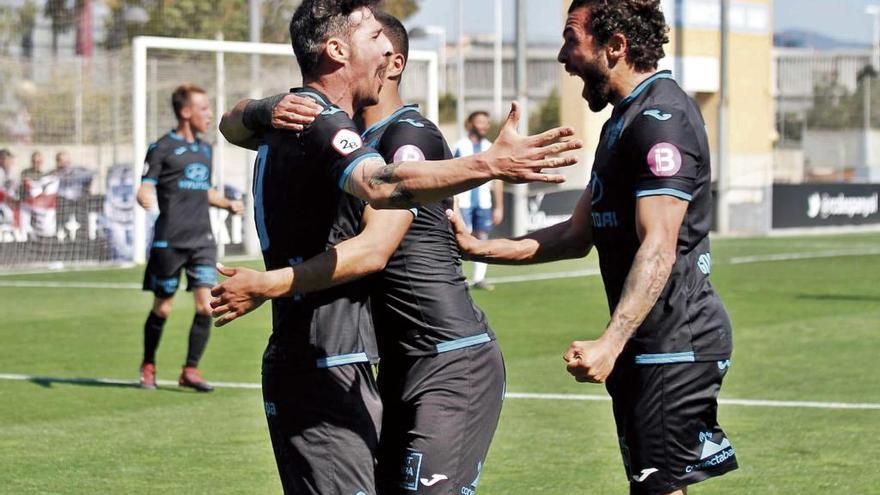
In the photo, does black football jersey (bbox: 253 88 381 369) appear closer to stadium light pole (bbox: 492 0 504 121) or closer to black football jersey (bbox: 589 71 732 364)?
black football jersey (bbox: 589 71 732 364)

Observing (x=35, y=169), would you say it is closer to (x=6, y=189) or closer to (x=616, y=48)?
(x=6, y=189)

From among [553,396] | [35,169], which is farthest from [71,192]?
[553,396]

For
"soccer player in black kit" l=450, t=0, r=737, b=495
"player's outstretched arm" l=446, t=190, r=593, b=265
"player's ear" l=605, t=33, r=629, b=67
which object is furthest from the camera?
"player's outstretched arm" l=446, t=190, r=593, b=265

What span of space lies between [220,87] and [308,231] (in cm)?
2098

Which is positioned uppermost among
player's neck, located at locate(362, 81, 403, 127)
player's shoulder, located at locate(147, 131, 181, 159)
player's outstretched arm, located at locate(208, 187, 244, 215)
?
player's shoulder, located at locate(147, 131, 181, 159)

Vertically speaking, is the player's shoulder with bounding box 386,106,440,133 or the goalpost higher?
the goalpost

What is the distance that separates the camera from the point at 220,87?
82.5 ft

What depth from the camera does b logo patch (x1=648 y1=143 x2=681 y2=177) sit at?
4910 mm

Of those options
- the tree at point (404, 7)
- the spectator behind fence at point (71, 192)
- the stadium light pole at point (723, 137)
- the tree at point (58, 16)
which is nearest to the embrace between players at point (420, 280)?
the spectator behind fence at point (71, 192)

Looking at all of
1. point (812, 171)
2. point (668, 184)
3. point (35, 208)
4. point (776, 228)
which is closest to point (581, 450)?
point (668, 184)

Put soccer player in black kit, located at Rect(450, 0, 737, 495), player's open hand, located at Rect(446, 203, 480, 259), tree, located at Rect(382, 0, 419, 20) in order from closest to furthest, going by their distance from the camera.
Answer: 1. soccer player in black kit, located at Rect(450, 0, 737, 495)
2. player's open hand, located at Rect(446, 203, 480, 259)
3. tree, located at Rect(382, 0, 419, 20)

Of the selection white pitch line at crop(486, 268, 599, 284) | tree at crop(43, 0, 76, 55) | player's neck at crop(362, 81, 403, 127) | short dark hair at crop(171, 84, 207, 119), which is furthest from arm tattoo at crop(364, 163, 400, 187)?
tree at crop(43, 0, 76, 55)

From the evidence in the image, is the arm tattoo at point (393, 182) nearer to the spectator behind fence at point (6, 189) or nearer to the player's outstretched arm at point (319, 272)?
the player's outstretched arm at point (319, 272)

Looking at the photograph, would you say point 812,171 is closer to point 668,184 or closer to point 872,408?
point 872,408
